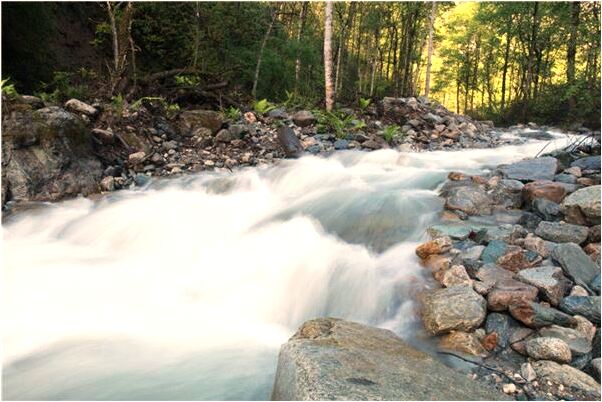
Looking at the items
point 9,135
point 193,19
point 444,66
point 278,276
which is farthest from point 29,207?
point 444,66

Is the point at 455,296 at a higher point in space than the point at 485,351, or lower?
higher

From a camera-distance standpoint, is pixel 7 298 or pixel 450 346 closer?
pixel 450 346

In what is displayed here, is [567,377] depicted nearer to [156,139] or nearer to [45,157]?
[45,157]

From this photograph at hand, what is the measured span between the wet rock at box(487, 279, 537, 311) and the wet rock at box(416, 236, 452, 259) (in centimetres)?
89

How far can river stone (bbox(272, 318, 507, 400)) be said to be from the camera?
85.6 inches

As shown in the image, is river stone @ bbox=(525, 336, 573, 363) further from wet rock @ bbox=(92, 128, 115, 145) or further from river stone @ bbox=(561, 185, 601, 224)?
wet rock @ bbox=(92, 128, 115, 145)

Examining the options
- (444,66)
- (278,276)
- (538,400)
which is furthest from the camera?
(444,66)

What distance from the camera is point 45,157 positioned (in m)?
7.02

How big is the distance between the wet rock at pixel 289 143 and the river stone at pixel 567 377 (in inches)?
272

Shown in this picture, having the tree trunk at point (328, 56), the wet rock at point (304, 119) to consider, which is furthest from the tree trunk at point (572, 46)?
the wet rock at point (304, 119)

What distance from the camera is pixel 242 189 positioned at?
766 centimetres

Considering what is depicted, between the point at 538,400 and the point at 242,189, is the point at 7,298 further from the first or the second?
the point at 538,400

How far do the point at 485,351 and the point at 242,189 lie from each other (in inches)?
208

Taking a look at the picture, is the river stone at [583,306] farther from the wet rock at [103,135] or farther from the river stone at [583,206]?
the wet rock at [103,135]
